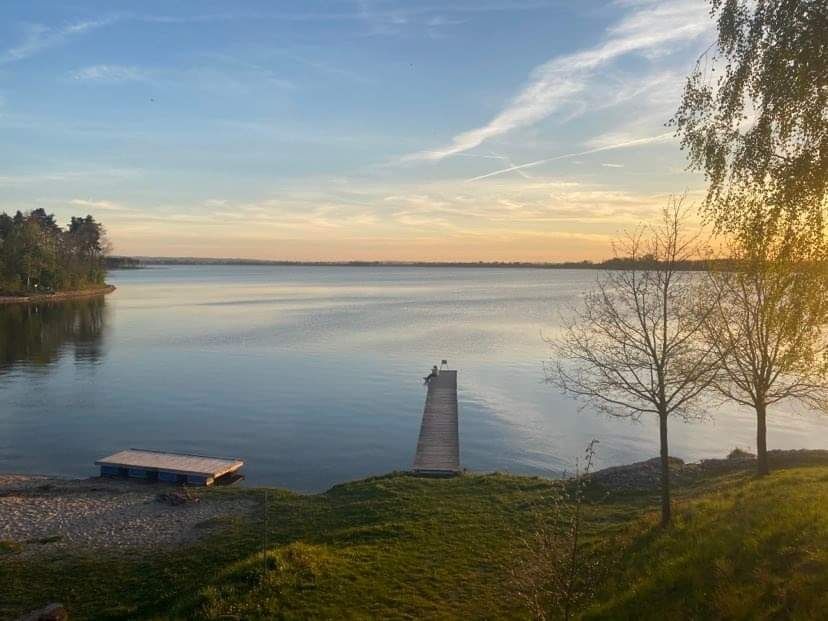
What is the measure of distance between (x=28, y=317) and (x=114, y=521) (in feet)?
248

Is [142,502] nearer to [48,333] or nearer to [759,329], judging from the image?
[759,329]

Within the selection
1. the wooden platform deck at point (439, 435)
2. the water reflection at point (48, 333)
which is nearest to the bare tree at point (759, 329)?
the wooden platform deck at point (439, 435)

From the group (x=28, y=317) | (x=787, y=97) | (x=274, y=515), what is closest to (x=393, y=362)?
(x=274, y=515)

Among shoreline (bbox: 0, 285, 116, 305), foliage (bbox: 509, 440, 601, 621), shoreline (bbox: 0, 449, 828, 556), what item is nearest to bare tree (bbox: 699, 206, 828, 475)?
shoreline (bbox: 0, 449, 828, 556)

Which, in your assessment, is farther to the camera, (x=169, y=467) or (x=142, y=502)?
(x=169, y=467)

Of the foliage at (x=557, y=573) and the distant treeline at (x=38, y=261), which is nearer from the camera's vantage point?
the foliage at (x=557, y=573)

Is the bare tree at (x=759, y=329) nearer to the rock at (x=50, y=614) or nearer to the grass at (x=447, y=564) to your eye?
the grass at (x=447, y=564)

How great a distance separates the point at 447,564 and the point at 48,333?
69.8m

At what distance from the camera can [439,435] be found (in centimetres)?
3039

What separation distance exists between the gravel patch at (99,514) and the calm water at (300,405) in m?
3.54

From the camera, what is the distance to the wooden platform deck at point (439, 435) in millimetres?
26033

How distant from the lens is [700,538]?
475 inches

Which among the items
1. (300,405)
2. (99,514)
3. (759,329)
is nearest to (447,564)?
(759,329)

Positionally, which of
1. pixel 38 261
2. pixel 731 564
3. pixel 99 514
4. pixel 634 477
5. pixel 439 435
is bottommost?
pixel 99 514
